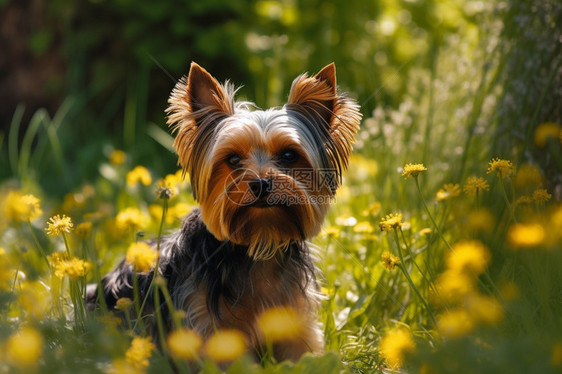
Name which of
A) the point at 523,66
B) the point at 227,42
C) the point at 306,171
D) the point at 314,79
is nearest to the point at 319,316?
the point at 306,171

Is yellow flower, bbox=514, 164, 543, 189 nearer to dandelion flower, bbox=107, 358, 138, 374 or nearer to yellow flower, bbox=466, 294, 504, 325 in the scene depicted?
yellow flower, bbox=466, 294, 504, 325

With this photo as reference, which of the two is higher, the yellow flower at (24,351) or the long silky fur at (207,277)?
the yellow flower at (24,351)

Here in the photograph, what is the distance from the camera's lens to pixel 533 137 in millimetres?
3691

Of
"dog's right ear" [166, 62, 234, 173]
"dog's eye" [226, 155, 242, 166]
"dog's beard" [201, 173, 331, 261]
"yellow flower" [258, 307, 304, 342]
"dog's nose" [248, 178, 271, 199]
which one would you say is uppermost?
"dog's right ear" [166, 62, 234, 173]

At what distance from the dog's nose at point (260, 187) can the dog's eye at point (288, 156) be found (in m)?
0.26

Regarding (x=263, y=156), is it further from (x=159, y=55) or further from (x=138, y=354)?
(x=159, y=55)

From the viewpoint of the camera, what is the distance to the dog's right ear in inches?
115

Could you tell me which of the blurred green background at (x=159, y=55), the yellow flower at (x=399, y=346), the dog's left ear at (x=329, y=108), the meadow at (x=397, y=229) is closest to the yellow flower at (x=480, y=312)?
the meadow at (x=397, y=229)

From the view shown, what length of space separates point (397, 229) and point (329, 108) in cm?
72

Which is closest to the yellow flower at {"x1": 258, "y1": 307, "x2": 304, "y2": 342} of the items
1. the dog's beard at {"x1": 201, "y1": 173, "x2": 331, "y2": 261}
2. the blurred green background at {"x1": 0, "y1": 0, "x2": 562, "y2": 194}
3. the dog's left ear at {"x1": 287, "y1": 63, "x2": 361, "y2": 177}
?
the dog's beard at {"x1": 201, "y1": 173, "x2": 331, "y2": 261}

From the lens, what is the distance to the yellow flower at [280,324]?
241cm

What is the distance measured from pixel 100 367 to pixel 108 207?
2.92 meters

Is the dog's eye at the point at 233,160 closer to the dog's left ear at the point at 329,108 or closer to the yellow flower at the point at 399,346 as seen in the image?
the dog's left ear at the point at 329,108

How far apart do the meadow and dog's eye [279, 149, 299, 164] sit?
21.3 inches
